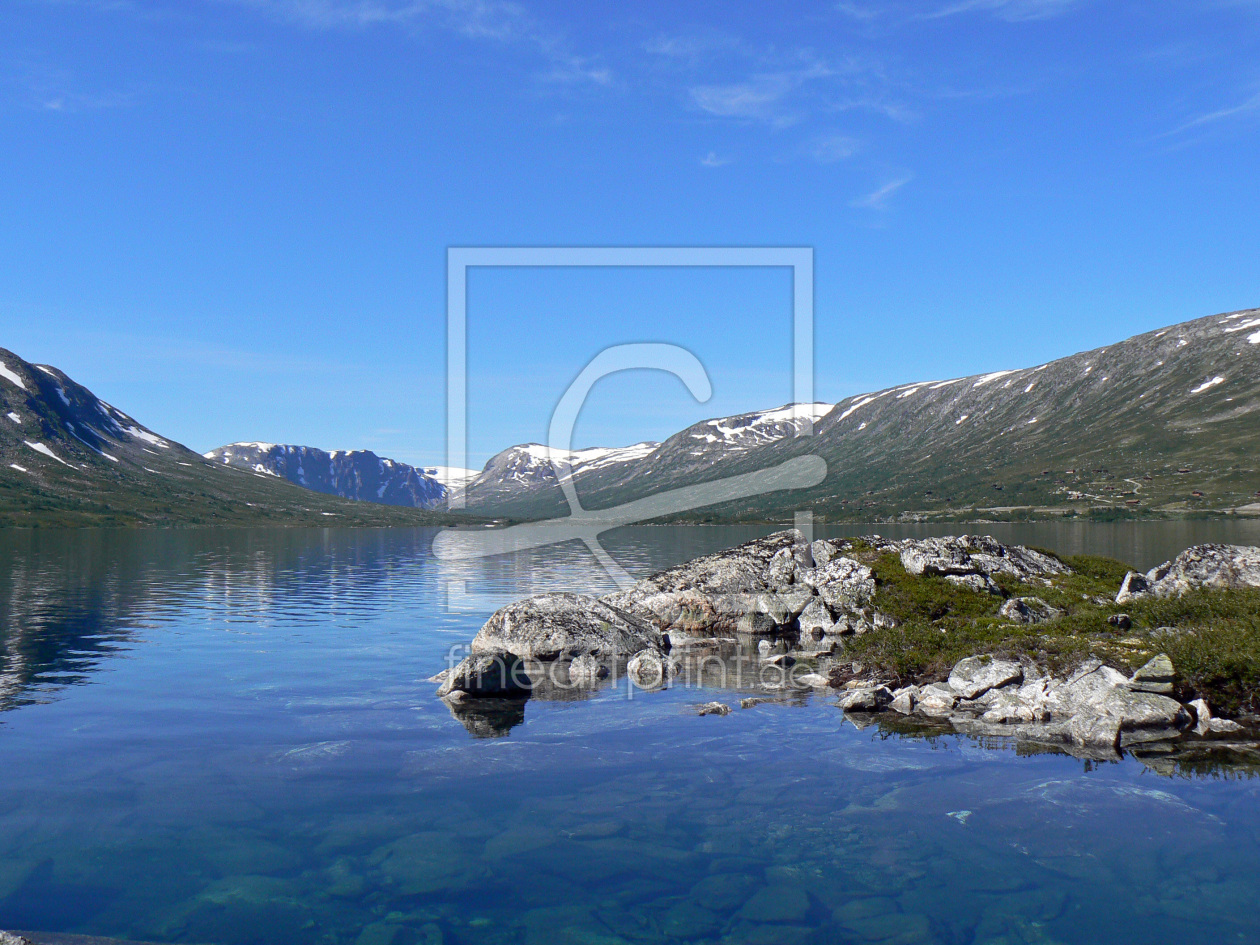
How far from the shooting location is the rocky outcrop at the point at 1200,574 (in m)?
31.4

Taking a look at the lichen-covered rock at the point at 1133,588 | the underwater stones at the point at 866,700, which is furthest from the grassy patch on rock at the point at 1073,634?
the underwater stones at the point at 866,700

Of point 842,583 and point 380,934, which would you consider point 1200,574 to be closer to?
point 842,583

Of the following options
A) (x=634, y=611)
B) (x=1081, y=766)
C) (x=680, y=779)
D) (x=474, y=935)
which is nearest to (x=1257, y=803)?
(x=1081, y=766)

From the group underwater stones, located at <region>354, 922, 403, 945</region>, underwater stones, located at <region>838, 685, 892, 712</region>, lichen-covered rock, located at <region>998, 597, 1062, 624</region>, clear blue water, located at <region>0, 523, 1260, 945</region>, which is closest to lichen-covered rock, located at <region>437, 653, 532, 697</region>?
clear blue water, located at <region>0, 523, 1260, 945</region>

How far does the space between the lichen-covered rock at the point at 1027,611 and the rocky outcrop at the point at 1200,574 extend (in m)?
2.69

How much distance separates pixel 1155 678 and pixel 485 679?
67.2 feet

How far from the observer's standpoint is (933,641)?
29531mm

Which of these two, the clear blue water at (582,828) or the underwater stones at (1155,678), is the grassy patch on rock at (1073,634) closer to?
the underwater stones at (1155,678)

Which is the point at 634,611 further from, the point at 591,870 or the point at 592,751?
the point at 591,870

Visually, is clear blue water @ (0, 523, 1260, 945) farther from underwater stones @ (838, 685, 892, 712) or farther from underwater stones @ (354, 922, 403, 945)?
underwater stones @ (838, 685, 892, 712)

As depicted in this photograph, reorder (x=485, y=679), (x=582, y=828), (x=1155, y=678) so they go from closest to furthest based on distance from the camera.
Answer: (x=582, y=828)
(x=1155, y=678)
(x=485, y=679)

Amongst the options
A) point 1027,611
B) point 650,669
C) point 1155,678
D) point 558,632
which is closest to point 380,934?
point 650,669

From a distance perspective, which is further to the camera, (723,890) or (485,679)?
(485,679)

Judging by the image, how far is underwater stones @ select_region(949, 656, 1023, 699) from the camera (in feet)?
81.8
